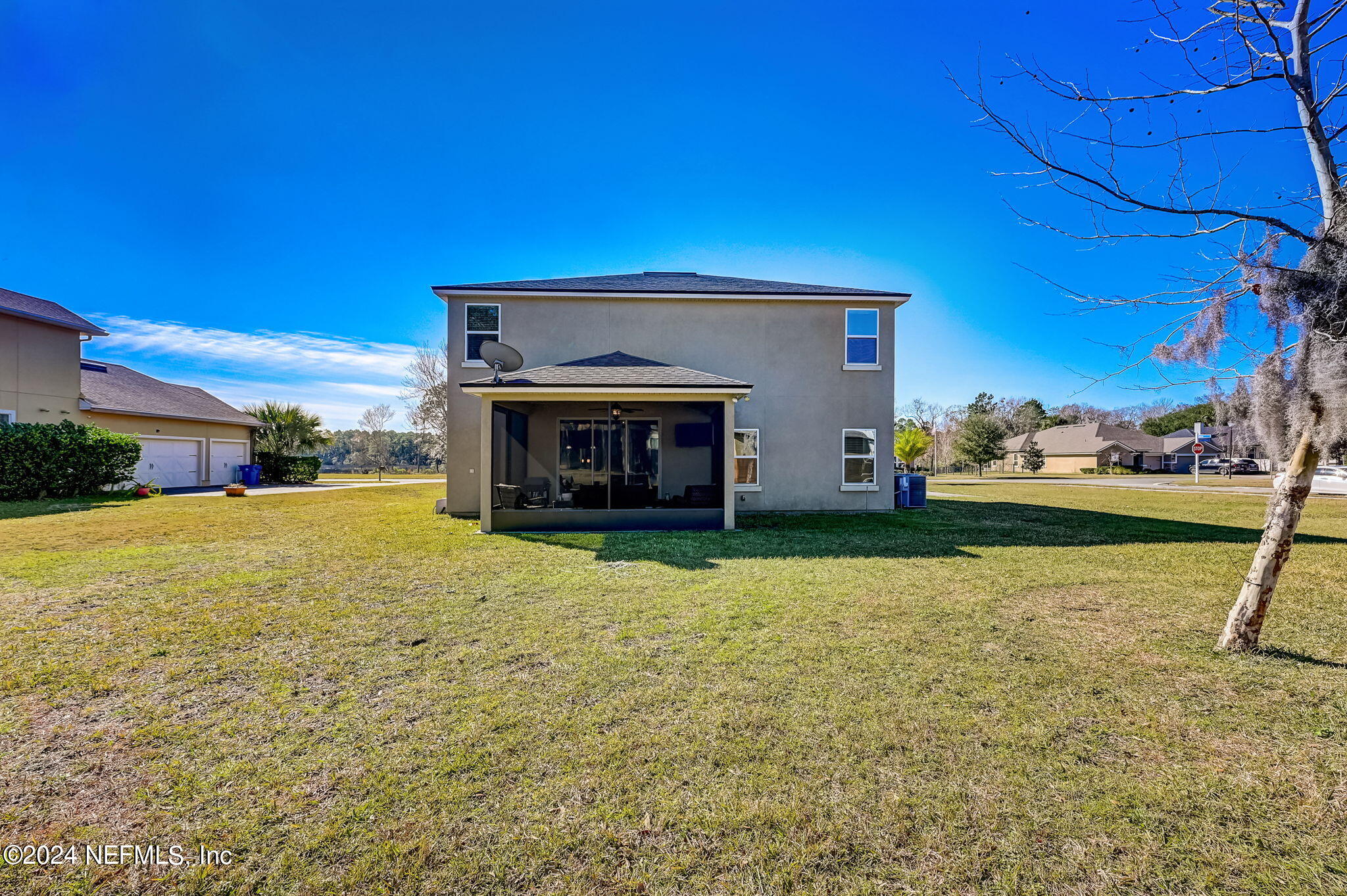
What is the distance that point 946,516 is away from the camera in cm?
1291

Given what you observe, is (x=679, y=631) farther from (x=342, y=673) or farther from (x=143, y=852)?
(x=143, y=852)

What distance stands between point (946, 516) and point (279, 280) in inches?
910

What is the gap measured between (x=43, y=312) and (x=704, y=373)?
21790 millimetres

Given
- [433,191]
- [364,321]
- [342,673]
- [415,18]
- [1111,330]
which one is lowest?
[342,673]

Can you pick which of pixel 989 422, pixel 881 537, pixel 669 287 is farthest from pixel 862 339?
pixel 989 422

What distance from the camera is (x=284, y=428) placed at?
85.8 feet

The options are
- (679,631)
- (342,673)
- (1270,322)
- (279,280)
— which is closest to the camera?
(1270,322)

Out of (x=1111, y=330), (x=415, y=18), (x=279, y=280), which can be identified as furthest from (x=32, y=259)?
(x=1111, y=330)

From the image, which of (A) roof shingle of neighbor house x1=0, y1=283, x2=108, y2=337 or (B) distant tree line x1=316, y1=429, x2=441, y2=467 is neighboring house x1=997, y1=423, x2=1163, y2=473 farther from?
(A) roof shingle of neighbor house x1=0, y1=283, x2=108, y2=337

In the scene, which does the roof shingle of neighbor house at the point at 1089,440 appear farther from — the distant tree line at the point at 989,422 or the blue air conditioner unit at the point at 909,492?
the blue air conditioner unit at the point at 909,492

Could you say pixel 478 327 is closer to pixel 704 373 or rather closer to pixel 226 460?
pixel 704 373

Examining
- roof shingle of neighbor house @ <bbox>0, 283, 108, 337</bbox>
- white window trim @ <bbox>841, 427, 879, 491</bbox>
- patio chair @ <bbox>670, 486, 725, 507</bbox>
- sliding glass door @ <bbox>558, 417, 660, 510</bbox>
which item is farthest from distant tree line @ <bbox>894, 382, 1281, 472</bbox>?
roof shingle of neighbor house @ <bbox>0, 283, 108, 337</bbox>

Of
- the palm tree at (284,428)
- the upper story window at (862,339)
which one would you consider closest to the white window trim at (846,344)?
the upper story window at (862,339)

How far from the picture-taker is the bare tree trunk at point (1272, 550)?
3768 mm
